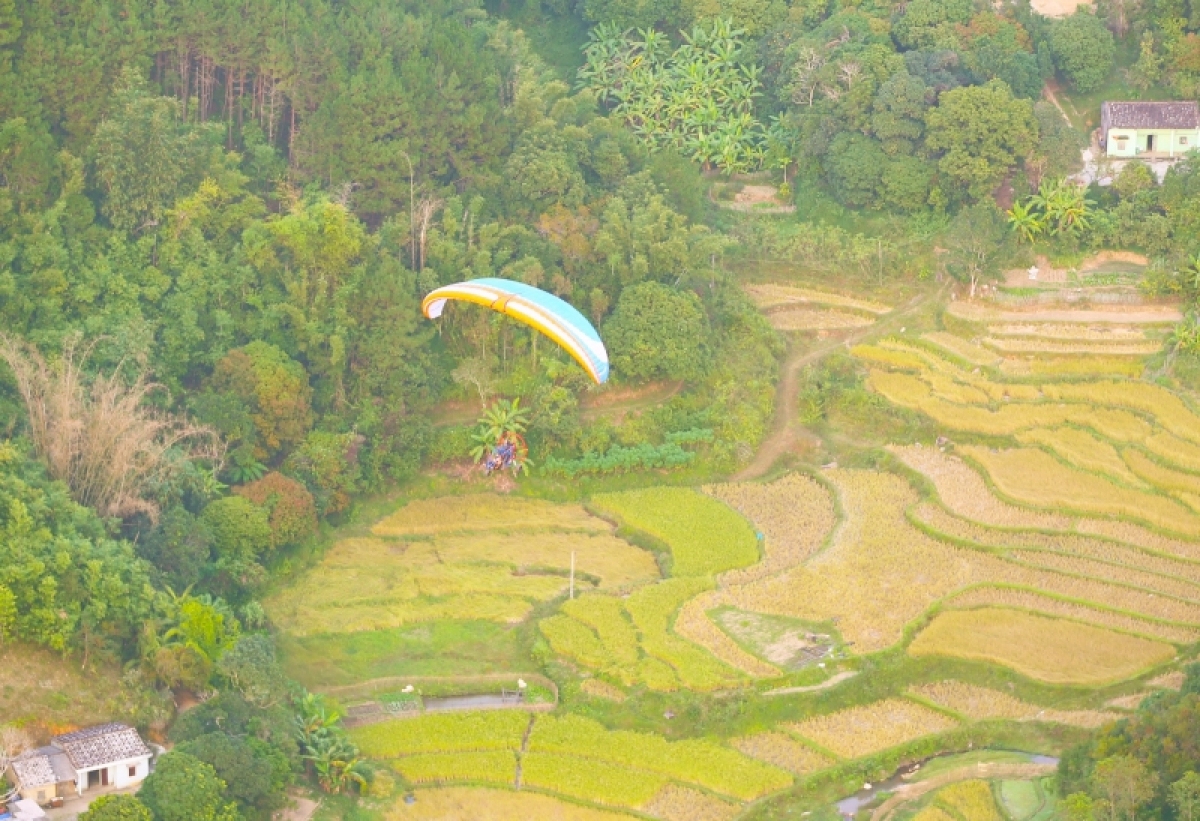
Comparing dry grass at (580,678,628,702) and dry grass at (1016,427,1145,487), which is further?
dry grass at (1016,427,1145,487)

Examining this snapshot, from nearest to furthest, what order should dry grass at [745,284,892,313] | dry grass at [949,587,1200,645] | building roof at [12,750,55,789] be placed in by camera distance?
1. building roof at [12,750,55,789]
2. dry grass at [949,587,1200,645]
3. dry grass at [745,284,892,313]

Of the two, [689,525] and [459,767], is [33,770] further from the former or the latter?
[689,525]

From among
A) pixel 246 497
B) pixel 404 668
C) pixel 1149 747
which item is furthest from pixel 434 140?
pixel 1149 747

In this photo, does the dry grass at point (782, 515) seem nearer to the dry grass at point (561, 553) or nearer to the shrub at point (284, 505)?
the dry grass at point (561, 553)

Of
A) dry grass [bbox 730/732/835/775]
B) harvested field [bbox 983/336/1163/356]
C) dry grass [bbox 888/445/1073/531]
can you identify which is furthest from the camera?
harvested field [bbox 983/336/1163/356]

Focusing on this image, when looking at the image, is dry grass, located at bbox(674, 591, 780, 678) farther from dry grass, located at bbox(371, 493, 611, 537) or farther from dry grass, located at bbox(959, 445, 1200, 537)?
dry grass, located at bbox(959, 445, 1200, 537)

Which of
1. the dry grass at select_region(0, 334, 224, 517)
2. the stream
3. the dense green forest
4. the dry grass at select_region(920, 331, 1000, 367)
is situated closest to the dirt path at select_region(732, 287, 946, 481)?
the dense green forest

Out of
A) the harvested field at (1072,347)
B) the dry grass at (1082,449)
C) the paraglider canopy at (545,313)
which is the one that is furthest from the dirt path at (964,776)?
the harvested field at (1072,347)

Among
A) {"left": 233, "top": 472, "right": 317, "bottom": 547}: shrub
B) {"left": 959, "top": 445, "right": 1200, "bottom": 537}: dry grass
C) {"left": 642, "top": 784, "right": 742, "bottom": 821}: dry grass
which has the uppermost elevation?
{"left": 959, "top": 445, "right": 1200, "bottom": 537}: dry grass
